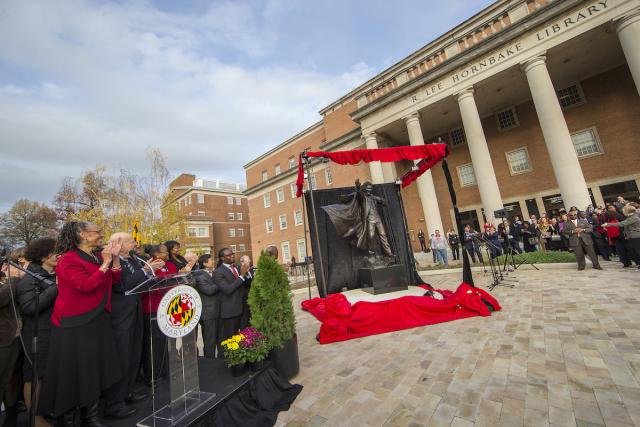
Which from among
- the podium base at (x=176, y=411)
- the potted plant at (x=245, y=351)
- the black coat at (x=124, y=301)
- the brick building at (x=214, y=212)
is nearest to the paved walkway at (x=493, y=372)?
the potted plant at (x=245, y=351)

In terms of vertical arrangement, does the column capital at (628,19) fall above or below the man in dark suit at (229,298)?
above

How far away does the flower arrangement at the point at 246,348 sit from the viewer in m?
2.94

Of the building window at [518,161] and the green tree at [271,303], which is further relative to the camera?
the building window at [518,161]

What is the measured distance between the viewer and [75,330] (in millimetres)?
2256

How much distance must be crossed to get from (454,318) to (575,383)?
7.93 ft

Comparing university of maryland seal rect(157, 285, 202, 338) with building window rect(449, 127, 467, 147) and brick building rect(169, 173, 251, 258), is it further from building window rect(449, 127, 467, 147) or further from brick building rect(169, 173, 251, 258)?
brick building rect(169, 173, 251, 258)

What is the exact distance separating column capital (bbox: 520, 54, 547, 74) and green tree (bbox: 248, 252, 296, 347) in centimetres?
1687

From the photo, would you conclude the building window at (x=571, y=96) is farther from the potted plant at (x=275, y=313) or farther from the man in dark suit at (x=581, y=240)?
the potted plant at (x=275, y=313)

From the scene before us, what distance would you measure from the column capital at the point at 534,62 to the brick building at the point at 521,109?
0.05m

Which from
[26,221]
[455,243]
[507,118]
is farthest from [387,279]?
[26,221]

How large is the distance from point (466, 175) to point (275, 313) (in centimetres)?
2191

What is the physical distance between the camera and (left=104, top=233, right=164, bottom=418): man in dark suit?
2.55 m

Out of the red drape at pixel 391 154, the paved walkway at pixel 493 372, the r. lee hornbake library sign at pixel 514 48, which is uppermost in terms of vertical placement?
the r. lee hornbake library sign at pixel 514 48

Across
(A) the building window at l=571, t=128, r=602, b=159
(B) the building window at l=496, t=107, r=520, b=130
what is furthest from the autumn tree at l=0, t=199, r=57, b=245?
(A) the building window at l=571, t=128, r=602, b=159
